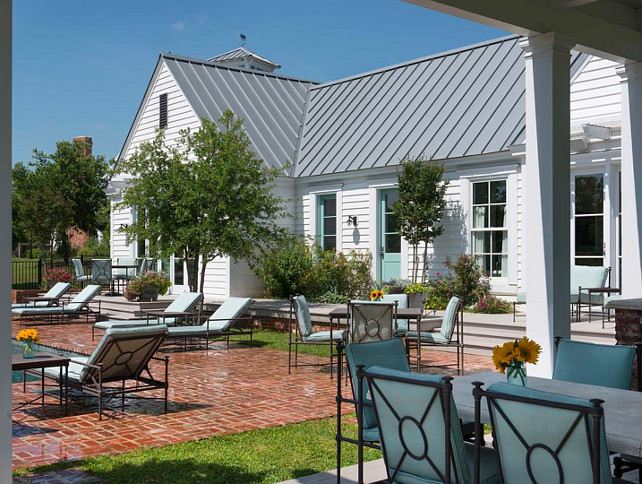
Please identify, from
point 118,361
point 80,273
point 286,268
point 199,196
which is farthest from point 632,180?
point 80,273


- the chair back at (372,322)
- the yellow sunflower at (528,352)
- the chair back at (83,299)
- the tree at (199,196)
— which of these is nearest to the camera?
the yellow sunflower at (528,352)

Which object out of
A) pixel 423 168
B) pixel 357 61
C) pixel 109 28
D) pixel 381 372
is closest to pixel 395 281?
pixel 423 168

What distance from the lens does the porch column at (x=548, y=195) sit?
20.7ft

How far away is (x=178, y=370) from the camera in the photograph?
33.2 ft

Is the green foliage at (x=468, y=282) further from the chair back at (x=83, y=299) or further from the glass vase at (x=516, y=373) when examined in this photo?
the glass vase at (x=516, y=373)

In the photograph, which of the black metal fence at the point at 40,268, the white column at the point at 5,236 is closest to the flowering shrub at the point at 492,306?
the white column at the point at 5,236

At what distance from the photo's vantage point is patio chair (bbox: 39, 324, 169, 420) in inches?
286

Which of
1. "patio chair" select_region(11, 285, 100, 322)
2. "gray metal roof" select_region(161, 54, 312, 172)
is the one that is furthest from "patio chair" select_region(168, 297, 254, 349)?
"gray metal roof" select_region(161, 54, 312, 172)

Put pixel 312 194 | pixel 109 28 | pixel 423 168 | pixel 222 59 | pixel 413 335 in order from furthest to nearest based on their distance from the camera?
pixel 109 28
pixel 222 59
pixel 312 194
pixel 423 168
pixel 413 335

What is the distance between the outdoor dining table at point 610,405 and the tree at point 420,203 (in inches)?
419

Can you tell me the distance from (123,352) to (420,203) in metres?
9.04

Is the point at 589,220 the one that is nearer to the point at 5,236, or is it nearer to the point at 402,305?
the point at 402,305

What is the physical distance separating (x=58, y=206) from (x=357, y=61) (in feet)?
80.2

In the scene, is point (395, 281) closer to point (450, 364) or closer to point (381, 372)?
point (450, 364)
